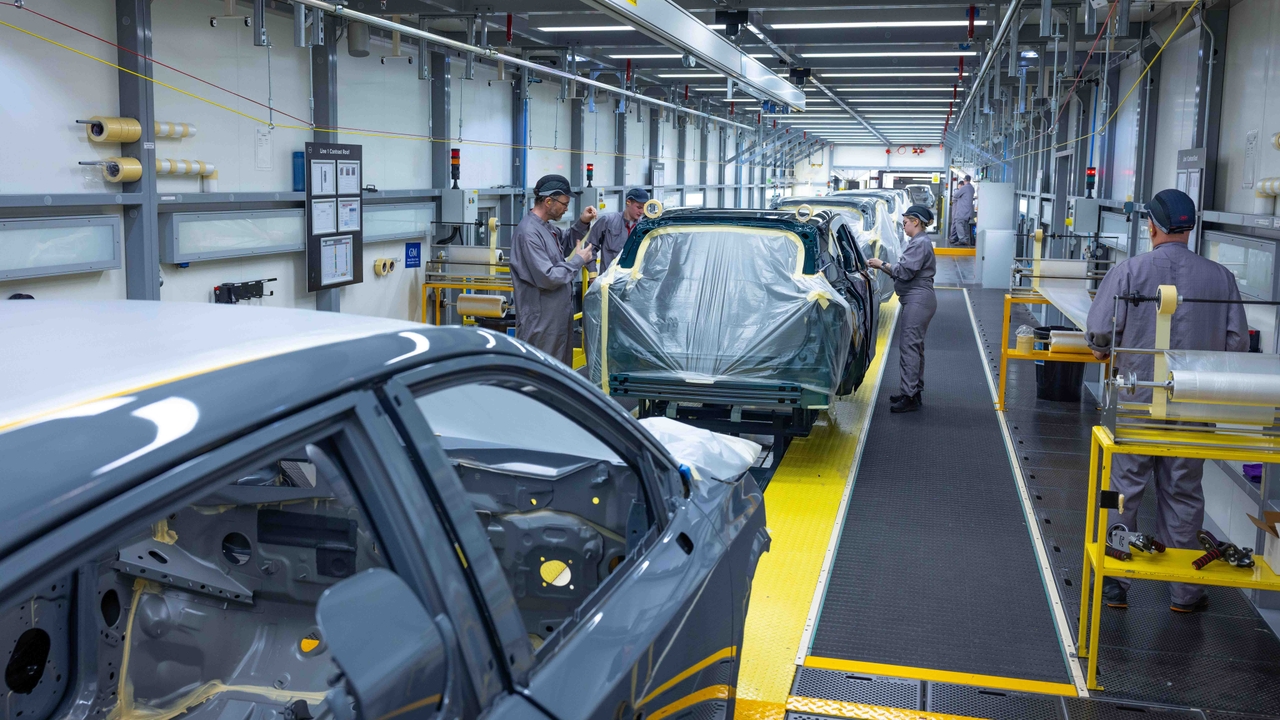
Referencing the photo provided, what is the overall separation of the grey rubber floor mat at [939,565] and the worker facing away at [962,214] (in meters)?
16.1

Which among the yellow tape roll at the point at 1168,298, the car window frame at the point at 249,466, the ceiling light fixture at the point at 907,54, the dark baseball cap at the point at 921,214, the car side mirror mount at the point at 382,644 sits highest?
the ceiling light fixture at the point at 907,54

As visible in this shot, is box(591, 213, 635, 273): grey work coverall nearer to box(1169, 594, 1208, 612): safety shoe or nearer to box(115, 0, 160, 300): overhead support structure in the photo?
box(115, 0, 160, 300): overhead support structure

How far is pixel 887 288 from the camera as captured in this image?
13.5 m

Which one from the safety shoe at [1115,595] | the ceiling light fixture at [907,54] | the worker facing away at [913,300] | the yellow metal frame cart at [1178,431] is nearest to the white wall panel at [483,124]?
the ceiling light fixture at [907,54]

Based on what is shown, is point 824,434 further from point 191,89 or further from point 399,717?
point 399,717

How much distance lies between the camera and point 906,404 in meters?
8.14

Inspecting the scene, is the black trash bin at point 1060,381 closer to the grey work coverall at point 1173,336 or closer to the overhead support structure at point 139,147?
the grey work coverall at point 1173,336

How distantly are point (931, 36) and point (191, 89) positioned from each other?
7.73 meters

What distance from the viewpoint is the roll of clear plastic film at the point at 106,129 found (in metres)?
6.72

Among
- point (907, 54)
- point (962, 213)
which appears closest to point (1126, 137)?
point (907, 54)

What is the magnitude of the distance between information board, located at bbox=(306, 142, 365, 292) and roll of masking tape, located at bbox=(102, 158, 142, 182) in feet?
6.92

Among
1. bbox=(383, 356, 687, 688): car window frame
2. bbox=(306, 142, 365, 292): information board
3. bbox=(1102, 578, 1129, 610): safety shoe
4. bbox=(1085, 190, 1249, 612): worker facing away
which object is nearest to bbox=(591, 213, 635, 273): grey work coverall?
bbox=(306, 142, 365, 292): information board

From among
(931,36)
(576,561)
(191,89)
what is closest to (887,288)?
(931,36)

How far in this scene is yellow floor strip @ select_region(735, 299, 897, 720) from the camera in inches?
147
